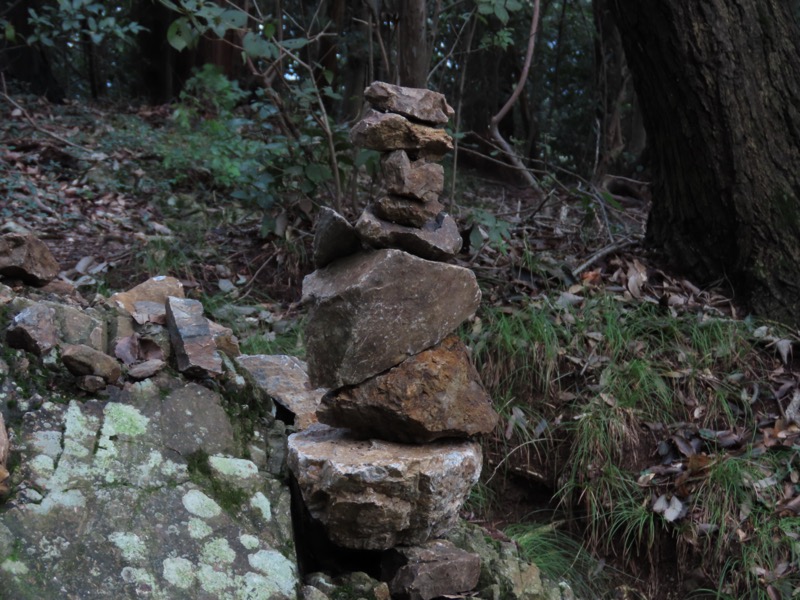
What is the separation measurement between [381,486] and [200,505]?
1.74 ft

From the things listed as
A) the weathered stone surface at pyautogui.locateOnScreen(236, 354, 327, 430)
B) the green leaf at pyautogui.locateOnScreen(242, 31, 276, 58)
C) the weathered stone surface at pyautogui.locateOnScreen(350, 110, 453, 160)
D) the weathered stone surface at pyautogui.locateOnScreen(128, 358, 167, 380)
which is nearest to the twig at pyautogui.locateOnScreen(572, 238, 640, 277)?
the weathered stone surface at pyautogui.locateOnScreen(236, 354, 327, 430)

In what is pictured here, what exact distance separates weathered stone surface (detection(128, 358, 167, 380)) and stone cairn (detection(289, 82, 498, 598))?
0.51 m

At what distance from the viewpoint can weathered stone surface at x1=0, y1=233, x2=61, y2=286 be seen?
2.79 meters

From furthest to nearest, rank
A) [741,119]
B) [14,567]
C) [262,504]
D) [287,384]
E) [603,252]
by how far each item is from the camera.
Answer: [603,252] < [741,119] < [287,384] < [262,504] < [14,567]

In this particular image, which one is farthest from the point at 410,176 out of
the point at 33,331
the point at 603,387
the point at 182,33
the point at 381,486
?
the point at 182,33

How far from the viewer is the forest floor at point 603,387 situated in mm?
3383

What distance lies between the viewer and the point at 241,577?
2098 mm

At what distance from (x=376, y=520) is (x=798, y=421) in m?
2.44

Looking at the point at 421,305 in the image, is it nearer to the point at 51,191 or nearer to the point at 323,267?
the point at 323,267

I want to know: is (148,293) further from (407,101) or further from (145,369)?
(407,101)

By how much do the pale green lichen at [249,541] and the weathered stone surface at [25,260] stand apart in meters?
1.36

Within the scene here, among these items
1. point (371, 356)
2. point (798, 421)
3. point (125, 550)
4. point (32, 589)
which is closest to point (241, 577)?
point (125, 550)

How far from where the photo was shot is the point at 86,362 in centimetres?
236

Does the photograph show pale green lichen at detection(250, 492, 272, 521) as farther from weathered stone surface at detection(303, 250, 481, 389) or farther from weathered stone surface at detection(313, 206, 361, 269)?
weathered stone surface at detection(313, 206, 361, 269)
